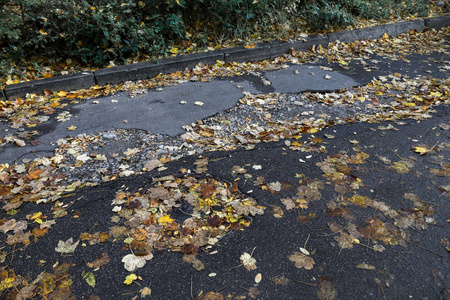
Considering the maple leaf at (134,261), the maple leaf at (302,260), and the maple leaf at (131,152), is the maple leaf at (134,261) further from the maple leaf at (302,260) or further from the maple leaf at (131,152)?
the maple leaf at (131,152)

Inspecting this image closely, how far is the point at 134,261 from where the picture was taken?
7.82 feet

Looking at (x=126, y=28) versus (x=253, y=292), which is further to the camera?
(x=126, y=28)

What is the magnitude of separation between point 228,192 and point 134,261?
1.05 meters

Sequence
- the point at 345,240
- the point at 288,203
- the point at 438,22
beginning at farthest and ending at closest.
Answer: the point at 438,22, the point at 288,203, the point at 345,240

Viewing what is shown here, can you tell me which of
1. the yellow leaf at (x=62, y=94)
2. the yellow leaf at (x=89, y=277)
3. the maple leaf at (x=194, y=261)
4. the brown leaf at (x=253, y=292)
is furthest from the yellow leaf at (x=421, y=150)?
the yellow leaf at (x=62, y=94)

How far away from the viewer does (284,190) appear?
9.98ft

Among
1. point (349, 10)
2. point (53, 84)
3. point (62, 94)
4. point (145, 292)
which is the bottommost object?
point (145, 292)

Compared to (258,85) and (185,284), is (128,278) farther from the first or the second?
(258,85)

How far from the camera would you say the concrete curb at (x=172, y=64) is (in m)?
4.99

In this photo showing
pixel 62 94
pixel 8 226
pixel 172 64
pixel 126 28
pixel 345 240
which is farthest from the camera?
pixel 126 28

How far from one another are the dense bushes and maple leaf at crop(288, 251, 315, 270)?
4.79m

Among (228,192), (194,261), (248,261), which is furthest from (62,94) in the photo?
(248,261)

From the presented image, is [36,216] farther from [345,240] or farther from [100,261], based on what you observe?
[345,240]

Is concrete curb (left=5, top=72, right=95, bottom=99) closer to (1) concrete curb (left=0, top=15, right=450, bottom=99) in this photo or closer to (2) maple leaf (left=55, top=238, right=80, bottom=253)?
(1) concrete curb (left=0, top=15, right=450, bottom=99)
